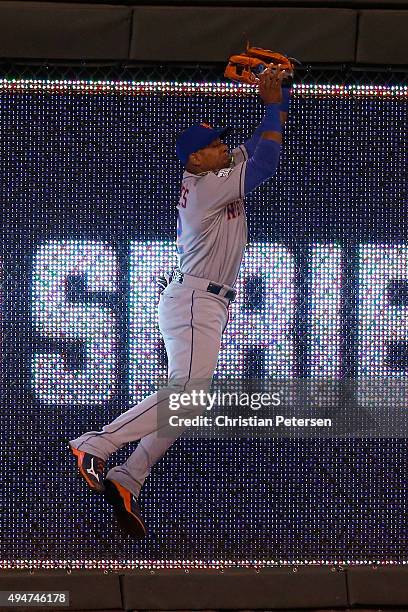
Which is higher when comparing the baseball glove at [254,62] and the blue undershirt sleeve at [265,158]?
the baseball glove at [254,62]

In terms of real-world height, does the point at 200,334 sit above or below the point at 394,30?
below

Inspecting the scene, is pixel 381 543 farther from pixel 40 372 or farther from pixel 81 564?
pixel 40 372

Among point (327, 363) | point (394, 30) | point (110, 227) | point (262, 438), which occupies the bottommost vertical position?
point (262, 438)

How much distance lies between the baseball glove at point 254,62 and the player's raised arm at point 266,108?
61 millimetres

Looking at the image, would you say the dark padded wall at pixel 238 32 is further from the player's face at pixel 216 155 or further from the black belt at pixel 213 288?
the black belt at pixel 213 288

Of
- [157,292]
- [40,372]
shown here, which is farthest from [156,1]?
[40,372]

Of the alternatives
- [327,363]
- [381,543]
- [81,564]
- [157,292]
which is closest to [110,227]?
[157,292]

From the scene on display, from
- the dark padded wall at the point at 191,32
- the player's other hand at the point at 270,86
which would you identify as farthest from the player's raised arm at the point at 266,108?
the dark padded wall at the point at 191,32

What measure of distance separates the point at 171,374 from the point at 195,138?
1.22 metres

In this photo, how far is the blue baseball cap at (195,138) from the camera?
250 inches

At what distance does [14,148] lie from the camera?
650cm

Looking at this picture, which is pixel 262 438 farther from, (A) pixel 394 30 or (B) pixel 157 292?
(A) pixel 394 30

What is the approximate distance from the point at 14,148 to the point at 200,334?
4.58 feet

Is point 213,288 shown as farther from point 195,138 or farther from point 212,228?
point 195,138
